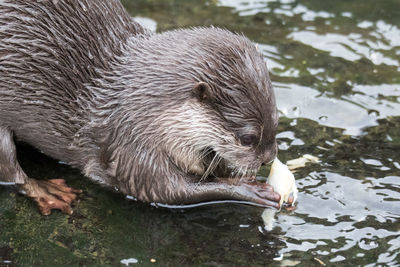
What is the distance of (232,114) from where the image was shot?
3305mm

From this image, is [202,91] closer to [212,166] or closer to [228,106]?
[228,106]

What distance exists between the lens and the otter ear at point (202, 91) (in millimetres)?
3258

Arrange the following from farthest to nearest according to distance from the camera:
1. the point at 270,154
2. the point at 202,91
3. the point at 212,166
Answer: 1. the point at 212,166
2. the point at 270,154
3. the point at 202,91

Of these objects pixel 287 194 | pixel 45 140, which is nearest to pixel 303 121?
pixel 287 194

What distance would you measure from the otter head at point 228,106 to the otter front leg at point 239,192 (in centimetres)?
10

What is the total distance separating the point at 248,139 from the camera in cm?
336

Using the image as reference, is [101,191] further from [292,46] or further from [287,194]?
[292,46]

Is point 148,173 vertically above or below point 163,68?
below

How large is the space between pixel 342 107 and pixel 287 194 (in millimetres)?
1114

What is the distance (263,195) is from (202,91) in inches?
24.5

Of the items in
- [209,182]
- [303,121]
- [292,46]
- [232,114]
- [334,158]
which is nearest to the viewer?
[232,114]

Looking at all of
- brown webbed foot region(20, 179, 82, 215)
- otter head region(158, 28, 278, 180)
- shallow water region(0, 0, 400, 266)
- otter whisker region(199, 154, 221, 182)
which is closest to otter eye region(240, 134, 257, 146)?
otter head region(158, 28, 278, 180)

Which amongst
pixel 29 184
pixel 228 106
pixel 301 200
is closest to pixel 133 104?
pixel 228 106

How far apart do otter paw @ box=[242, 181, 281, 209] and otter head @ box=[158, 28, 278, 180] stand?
101 millimetres
